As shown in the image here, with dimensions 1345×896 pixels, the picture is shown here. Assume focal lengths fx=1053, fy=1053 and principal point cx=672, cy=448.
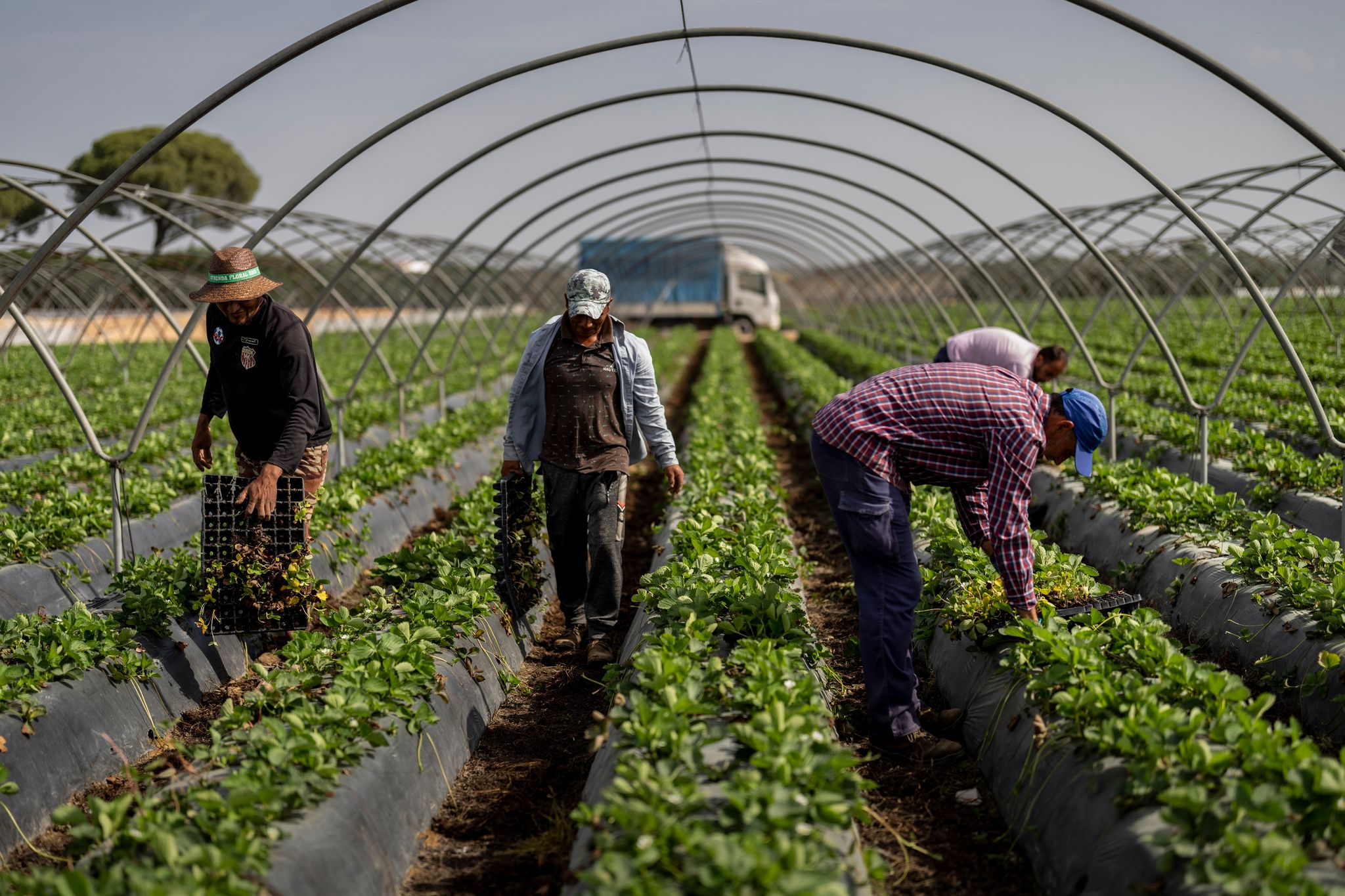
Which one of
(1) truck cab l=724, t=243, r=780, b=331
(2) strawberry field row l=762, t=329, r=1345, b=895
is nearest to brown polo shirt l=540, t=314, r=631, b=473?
(2) strawberry field row l=762, t=329, r=1345, b=895

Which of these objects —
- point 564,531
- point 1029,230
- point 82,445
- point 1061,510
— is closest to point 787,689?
point 564,531

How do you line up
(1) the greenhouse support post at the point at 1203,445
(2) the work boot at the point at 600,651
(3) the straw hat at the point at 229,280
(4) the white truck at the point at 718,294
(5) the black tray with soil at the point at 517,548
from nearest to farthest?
(3) the straw hat at the point at 229,280 → (2) the work boot at the point at 600,651 → (5) the black tray with soil at the point at 517,548 → (1) the greenhouse support post at the point at 1203,445 → (4) the white truck at the point at 718,294

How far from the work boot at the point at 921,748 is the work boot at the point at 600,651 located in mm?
1702

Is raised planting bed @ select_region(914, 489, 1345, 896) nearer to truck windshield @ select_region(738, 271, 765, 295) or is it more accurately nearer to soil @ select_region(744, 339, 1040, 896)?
soil @ select_region(744, 339, 1040, 896)

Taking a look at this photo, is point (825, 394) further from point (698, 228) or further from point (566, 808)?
point (698, 228)

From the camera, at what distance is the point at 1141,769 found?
3.10 meters

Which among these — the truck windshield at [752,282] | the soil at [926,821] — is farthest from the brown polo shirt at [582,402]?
Answer: the truck windshield at [752,282]

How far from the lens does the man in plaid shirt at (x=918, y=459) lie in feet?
13.0

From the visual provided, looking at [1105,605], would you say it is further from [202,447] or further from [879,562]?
[202,447]

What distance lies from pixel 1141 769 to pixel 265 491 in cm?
391

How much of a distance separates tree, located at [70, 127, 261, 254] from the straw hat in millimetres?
54554

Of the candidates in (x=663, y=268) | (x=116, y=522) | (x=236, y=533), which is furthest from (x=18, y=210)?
(x=236, y=533)

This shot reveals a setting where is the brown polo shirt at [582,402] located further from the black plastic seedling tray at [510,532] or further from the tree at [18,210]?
the tree at [18,210]

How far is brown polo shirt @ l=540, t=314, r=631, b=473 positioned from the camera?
5414 mm
